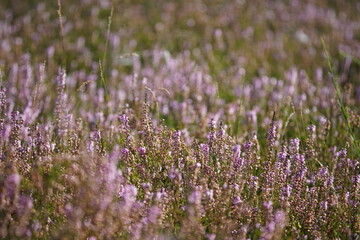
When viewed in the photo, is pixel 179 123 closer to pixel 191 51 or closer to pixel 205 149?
pixel 205 149

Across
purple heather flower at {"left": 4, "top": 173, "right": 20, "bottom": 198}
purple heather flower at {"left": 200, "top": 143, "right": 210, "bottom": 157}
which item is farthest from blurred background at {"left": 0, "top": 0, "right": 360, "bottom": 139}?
purple heather flower at {"left": 4, "top": 173, "right": 20, "bottom": 198}

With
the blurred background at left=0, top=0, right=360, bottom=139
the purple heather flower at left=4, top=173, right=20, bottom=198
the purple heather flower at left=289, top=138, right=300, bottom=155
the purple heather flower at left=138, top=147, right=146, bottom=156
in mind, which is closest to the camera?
the purple heather flower at left=4, top=173, right=20, bottom=198

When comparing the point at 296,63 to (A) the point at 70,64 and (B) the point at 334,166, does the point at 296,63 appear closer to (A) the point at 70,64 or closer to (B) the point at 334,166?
(A) the point at 70,64

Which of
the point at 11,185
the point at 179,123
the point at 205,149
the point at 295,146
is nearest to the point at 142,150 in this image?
the point at 205,149

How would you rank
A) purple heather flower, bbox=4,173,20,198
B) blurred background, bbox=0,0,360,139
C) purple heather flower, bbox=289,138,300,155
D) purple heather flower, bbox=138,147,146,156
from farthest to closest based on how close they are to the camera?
blurred background, bbox=0,0,360,139
purple heather flower, bbox=289,138,300,155
purple heather flower, bbox=138,147,146,156
purple heather flower, bbox=4,173,20,198

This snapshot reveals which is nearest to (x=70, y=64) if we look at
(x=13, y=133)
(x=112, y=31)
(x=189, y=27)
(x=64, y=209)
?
(x=112, y=31)

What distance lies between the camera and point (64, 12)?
745 cm

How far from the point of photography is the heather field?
234cm

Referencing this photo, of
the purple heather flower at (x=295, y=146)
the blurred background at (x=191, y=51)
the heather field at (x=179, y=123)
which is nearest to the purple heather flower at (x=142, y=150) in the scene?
the heather field at (x=179, y=123)

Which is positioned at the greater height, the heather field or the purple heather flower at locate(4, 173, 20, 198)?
the heather field

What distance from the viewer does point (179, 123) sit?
416 cm

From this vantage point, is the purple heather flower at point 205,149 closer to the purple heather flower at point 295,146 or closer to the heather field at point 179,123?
the heather field at point 179,123

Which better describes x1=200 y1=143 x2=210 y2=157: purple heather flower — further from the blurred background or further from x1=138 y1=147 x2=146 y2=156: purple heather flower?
the blurred background

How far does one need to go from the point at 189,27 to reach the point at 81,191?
589 cm
